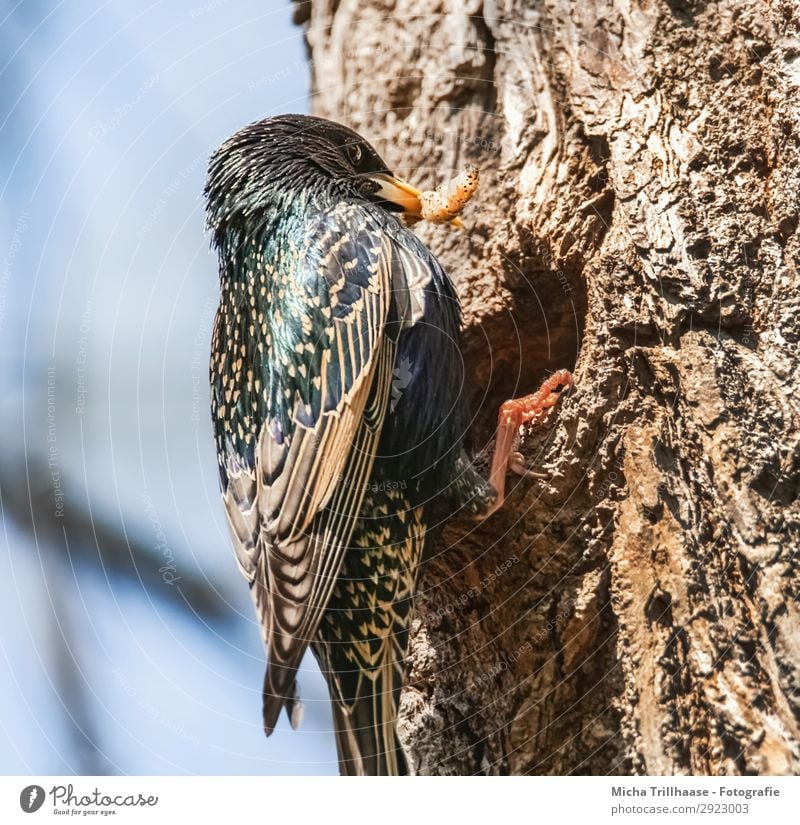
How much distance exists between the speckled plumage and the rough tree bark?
0.36 m

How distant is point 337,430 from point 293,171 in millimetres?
1030

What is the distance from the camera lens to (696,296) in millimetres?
2492

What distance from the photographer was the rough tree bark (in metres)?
2.30

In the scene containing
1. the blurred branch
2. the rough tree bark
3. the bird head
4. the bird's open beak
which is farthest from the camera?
the blurred branch

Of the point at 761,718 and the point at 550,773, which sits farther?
the point at 550,773

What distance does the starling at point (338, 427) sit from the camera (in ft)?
8.21

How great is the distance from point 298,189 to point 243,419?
80cm

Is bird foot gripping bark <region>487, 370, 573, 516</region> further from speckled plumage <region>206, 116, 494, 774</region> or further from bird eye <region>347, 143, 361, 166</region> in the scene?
bird eye <region>347, 143, 361, 166</region>

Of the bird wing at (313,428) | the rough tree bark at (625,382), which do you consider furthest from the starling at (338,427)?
the rough tree bark at (625,382)

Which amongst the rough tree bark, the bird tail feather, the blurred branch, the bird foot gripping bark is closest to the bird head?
the rough tree bark

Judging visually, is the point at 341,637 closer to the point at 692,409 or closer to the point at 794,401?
the point at 692,409

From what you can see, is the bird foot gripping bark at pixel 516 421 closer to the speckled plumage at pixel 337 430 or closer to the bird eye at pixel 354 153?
the speckled plumage at pixel 337 430

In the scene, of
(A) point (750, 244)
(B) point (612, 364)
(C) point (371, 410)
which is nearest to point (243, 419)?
(C) point (371, 410)

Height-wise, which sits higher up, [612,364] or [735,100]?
[735,100]
